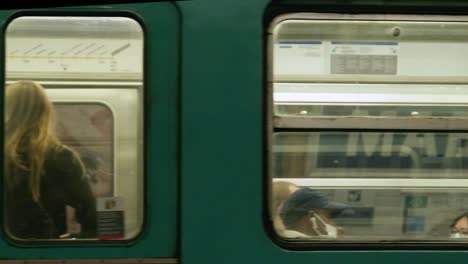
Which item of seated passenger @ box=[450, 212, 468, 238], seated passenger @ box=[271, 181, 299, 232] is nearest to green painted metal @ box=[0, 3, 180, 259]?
seated passenger @ box=[271, 181, 299, 232]

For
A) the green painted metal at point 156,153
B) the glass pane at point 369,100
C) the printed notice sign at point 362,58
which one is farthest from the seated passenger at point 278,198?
the printed notice sign at point 362,58

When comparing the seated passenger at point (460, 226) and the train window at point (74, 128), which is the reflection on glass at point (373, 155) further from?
the train window at point (74, 128)

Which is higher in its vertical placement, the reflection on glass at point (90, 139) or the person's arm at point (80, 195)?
the reflection on glass at point (90, 139)

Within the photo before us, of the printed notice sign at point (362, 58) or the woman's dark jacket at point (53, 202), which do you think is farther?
the printed notice sign at point (362, 58)

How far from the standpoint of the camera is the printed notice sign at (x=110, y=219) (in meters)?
2.65

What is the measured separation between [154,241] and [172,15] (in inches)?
34.8

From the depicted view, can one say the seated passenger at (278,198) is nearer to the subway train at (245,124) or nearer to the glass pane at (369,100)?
the subway train at (245,124)

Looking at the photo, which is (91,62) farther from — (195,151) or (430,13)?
(430,13)

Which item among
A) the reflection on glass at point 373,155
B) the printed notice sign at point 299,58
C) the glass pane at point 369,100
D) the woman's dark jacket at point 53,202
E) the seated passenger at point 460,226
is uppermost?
the printed notice sign at point 299,58

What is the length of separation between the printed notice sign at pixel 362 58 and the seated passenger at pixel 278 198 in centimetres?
50

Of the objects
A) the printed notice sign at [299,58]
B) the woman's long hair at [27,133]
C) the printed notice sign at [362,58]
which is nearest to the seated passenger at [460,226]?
the printed notice sign at [362,58]

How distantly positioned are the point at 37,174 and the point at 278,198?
948mm

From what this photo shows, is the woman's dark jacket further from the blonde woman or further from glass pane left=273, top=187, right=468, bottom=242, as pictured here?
glass pane left=273, top=187, right=468, bottom=242

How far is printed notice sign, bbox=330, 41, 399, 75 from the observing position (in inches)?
108
